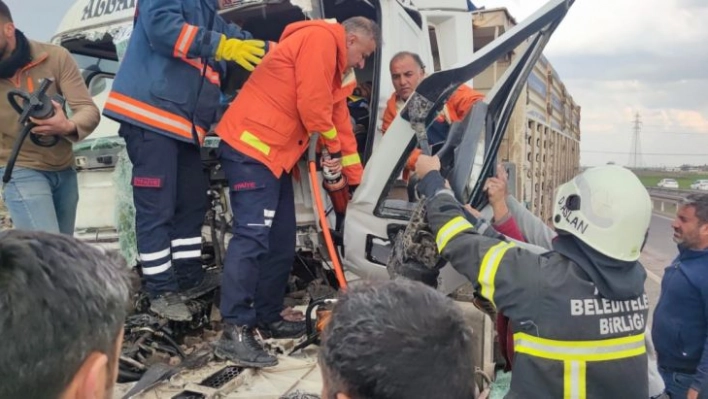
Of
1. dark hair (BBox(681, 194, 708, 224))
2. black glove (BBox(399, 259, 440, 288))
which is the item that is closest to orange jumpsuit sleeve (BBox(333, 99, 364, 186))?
black glove (BBox(399, 259, 440, 288))

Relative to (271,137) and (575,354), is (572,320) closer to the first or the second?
(575,354)

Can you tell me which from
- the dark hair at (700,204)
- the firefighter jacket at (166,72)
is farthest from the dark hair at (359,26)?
the dark hair at (700,204)

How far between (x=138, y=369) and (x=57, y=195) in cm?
111

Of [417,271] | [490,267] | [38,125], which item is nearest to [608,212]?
[490,267]

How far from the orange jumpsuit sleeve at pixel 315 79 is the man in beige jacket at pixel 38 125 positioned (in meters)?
1.02

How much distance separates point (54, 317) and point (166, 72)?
219cm

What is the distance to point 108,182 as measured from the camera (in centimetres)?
346

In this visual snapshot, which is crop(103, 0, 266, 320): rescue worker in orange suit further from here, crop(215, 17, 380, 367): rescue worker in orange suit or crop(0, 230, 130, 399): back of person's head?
crop(0, 230, 130, 399): back of person's head

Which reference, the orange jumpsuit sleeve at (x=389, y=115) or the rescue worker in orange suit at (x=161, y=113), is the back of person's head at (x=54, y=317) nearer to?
the rescue worker in orange suit at (x=161, y=113)

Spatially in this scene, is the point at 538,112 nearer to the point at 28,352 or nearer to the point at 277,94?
the point at 277,94

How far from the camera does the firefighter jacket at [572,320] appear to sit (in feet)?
5.93

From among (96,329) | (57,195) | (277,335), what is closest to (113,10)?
(57,195)

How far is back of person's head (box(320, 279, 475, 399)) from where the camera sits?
961mm

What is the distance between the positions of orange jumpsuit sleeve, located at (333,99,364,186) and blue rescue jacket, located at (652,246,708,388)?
1.60m
